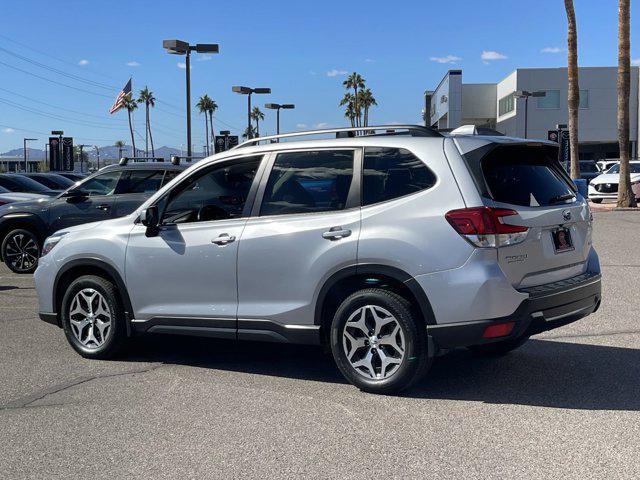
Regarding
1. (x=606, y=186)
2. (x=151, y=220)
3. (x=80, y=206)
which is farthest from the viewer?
(x=606, y=186)

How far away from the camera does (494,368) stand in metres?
5.94

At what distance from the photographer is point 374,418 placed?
4.73 metres

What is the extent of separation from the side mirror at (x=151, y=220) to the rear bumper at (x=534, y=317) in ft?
8.19

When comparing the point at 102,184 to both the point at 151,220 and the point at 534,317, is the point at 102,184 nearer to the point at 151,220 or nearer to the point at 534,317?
the point at 151,220

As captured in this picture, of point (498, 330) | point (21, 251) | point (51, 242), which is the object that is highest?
point (51, 242)

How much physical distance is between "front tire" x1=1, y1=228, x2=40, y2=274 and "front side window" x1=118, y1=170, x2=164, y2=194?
178cm

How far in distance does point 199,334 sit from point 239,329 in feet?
1.38

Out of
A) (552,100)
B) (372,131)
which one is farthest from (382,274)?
(552,100)

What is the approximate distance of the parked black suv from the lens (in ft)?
37.5

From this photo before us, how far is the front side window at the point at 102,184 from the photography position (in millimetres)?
11586

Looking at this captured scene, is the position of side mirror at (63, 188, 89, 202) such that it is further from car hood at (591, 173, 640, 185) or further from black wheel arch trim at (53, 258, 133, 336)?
car hood at (591, 173, 640, 185)

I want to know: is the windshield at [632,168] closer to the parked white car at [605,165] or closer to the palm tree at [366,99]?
the parked white car at [605,165]

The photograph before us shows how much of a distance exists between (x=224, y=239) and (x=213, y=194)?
0.58 m

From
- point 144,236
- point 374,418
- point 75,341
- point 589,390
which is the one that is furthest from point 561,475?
point 75,341
